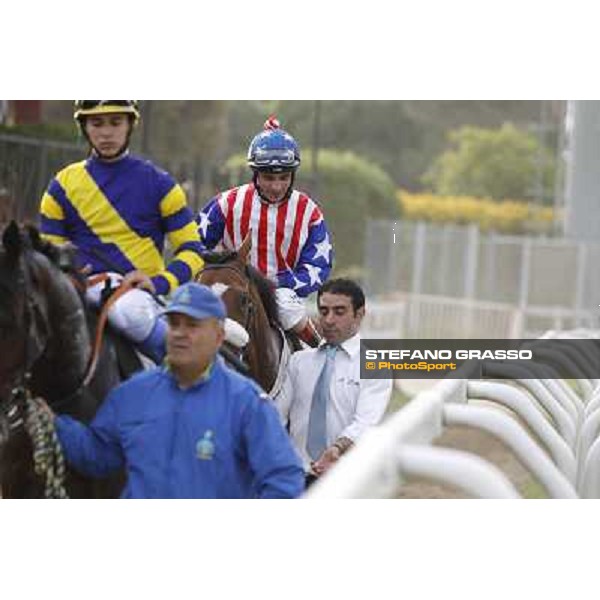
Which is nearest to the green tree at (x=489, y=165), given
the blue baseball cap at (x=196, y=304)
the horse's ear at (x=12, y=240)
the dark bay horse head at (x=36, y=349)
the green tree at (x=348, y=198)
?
the green tree at (x=348, y=198)

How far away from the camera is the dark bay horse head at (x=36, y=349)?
3816 mm

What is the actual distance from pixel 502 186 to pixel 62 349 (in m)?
23.7

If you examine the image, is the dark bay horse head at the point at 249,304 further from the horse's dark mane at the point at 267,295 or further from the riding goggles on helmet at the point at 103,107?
the riding goggles on helmet at the point at 103,107

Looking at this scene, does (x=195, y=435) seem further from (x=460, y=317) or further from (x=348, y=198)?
(x=348, y=198)

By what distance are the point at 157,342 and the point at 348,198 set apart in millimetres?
13395

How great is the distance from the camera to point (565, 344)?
19.6ft

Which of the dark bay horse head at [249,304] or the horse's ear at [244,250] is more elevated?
the horse's ear at [244,250]

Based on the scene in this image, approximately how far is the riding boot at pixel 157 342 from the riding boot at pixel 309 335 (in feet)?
4.76

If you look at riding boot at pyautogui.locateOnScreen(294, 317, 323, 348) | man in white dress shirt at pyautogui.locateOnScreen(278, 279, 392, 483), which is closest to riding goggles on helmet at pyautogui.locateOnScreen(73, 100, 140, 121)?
man in white dress shirt at pyautogui.locateOnScreen(278, 279, 392, 483)

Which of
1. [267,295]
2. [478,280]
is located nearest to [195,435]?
[267,295]

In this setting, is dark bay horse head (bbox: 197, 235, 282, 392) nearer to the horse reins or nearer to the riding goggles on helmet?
the horse reins

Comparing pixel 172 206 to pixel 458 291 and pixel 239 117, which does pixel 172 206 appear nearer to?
pixel 458 291

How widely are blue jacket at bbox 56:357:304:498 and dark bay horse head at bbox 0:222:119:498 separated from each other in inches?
13.2
